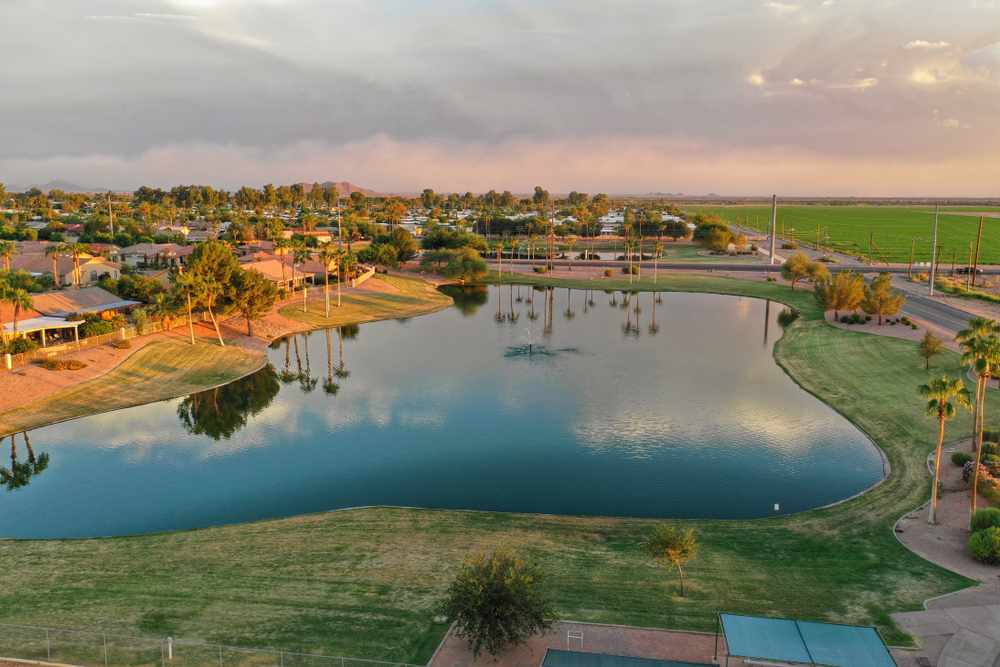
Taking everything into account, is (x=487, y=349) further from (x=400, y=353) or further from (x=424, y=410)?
(x=424, y=410)

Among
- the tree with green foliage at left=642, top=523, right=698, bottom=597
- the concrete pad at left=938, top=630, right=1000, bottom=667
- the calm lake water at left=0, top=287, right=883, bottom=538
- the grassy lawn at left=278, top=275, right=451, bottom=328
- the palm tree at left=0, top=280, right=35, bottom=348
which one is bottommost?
the calm lake water at left=0, top=287, right=883, bottom=538

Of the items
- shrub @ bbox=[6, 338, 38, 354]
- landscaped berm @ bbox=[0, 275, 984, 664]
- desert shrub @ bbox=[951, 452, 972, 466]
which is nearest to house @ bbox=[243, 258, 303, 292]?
shrub @ bbox=[6, 338, 38, 354]

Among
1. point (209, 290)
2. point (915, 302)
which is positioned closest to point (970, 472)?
point (915, 302)

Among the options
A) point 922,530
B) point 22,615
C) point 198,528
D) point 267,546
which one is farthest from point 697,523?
point 22,615

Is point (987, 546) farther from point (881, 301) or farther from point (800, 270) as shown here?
point (800, 270)

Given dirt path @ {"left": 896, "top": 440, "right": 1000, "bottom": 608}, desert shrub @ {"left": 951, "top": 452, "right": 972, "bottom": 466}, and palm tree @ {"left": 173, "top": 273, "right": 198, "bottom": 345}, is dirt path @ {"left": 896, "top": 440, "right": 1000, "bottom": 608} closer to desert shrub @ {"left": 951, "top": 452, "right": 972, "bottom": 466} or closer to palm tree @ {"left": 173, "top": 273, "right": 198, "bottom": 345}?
desert shrub @ {"left": 951, "top": 452, "right": 972, "bottom": 466}

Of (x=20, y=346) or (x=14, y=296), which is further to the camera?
(x=14, y=296)
